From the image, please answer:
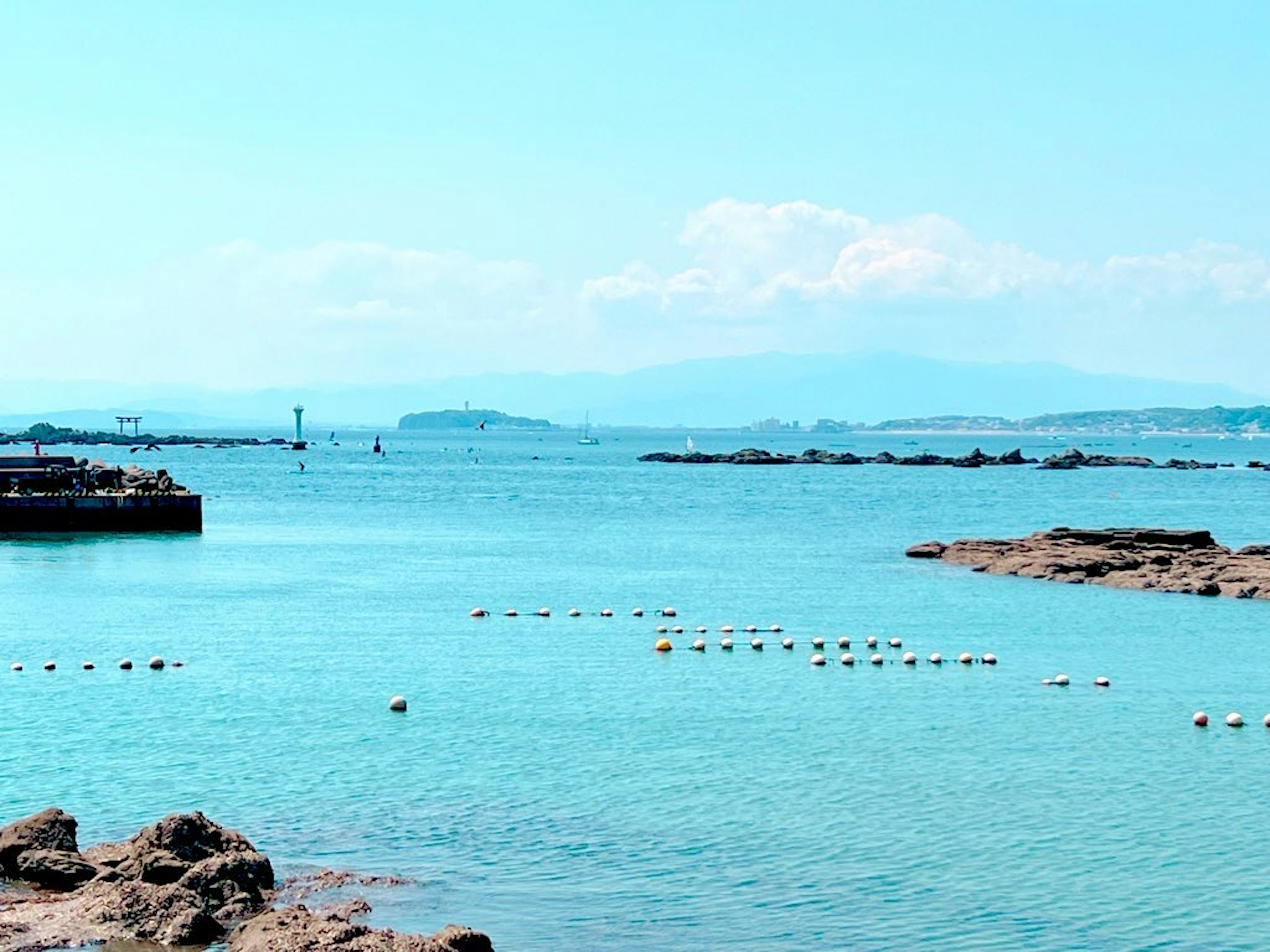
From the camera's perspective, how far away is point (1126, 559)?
63.2m

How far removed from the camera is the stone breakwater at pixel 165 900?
17516mm

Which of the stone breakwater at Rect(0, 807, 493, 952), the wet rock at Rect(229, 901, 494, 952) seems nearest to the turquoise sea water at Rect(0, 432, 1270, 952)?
the stone breakwater at Rect(0, 807, 493, 952)

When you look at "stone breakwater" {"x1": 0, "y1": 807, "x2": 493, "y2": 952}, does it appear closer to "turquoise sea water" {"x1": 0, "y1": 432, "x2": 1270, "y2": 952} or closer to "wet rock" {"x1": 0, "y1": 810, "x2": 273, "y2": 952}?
"wet rock" {"x1": 0, "y1": 810, "x2": 273, "y2": 952}

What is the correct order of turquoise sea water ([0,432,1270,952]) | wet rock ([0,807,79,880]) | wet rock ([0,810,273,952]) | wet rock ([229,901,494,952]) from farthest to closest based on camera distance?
1. wet rock ([0,807,79,880])
2. turquoise sea water ([0,432,1270,952])
3. wet rock ([0,810,273,952])
4. wet rock ([229,901,494,952])

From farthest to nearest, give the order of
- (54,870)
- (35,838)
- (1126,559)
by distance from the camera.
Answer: (1126,559)
(35,838)
(54,870)

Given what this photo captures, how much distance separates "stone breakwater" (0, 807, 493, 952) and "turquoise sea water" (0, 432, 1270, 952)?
1764 mm

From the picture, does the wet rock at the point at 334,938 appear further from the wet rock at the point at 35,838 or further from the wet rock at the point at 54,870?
the wet rock at the point at 35,838

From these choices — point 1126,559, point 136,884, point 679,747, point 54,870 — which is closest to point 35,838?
point 54,870

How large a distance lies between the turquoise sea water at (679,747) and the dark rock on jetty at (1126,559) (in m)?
1.77

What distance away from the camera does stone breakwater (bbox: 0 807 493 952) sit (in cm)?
1752

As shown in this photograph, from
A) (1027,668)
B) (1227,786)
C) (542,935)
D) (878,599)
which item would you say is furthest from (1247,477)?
(542,935)

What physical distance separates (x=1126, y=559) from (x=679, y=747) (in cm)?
3739

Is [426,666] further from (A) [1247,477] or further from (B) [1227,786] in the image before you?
(A) [1247,477]

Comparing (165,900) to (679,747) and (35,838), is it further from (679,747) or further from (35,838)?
(679,747)
